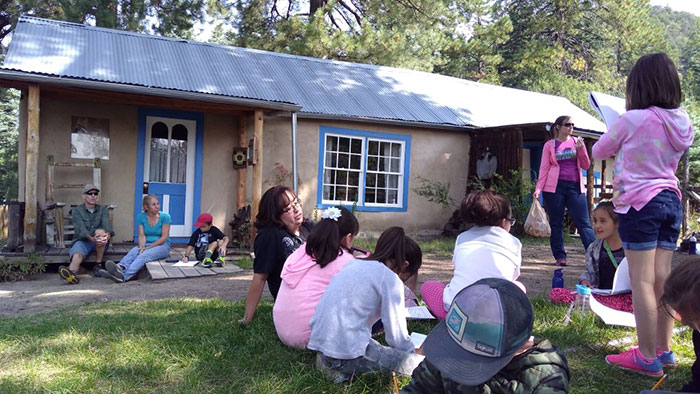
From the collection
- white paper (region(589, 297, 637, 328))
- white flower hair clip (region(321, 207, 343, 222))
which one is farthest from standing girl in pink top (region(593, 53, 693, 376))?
white flower hair clip (region(321, 207, 343, 222))

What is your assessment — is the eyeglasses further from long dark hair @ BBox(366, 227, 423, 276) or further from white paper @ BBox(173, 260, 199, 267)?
white paper @ BBox(173, 260, 199, 267)

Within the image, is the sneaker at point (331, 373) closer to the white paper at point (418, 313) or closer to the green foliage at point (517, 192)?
the white paper at point (418, 313)

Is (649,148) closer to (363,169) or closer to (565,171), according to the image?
(565,171)

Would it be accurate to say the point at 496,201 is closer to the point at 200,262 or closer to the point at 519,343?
the point at 519,343

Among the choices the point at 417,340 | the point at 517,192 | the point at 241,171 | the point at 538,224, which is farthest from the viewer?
the point at 517,192

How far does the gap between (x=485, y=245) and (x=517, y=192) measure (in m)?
7.67

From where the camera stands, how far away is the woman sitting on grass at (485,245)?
9.90 feet

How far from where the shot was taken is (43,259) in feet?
22.6

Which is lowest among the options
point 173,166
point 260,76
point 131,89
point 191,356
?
point 191,356

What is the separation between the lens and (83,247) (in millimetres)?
6992

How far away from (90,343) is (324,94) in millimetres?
8141

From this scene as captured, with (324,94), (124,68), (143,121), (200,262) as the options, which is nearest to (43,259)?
(200,262)

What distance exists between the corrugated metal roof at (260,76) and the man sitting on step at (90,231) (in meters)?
1.81

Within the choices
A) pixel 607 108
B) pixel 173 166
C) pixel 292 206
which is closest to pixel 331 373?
pixel 292 206
